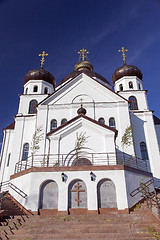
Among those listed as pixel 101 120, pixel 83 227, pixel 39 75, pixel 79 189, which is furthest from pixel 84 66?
pixel 83 227

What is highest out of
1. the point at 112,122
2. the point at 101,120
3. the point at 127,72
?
the point at 127,72

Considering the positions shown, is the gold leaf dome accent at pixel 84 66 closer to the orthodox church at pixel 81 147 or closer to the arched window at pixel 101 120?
the orthodox church at pixel 81 147

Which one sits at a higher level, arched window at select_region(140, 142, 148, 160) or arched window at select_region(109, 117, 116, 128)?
arched window at select_region(109, 117, 116, 128)

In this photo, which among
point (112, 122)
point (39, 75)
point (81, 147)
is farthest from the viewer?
point (39, 75)

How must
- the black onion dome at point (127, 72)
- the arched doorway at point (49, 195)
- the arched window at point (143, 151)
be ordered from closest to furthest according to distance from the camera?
1. the arched doorway at point (49, 195)
2. the arched window at point (143, 151)
3. the black onion dome at point (127, 72)

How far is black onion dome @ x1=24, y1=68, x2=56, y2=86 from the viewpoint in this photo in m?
29.4

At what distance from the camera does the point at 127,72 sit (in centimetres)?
2925

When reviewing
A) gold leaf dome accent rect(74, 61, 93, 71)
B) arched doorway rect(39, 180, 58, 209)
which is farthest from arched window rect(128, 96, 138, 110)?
arched doorway rect(39, 180, 58, 209)

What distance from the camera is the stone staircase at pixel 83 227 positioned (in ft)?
33.0

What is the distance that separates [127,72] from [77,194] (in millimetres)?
19830

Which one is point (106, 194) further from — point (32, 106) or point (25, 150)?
point (32, 106)

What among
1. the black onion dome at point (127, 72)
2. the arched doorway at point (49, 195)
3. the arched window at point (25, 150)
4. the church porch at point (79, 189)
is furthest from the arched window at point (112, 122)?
the arched doorway at point (49, 195)

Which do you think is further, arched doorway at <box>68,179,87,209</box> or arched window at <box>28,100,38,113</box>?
arched window at <box>28,100,38,113</box>

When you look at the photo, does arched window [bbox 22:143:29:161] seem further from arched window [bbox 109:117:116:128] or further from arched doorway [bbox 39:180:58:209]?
arched window [bbox 109:117:116:128]
